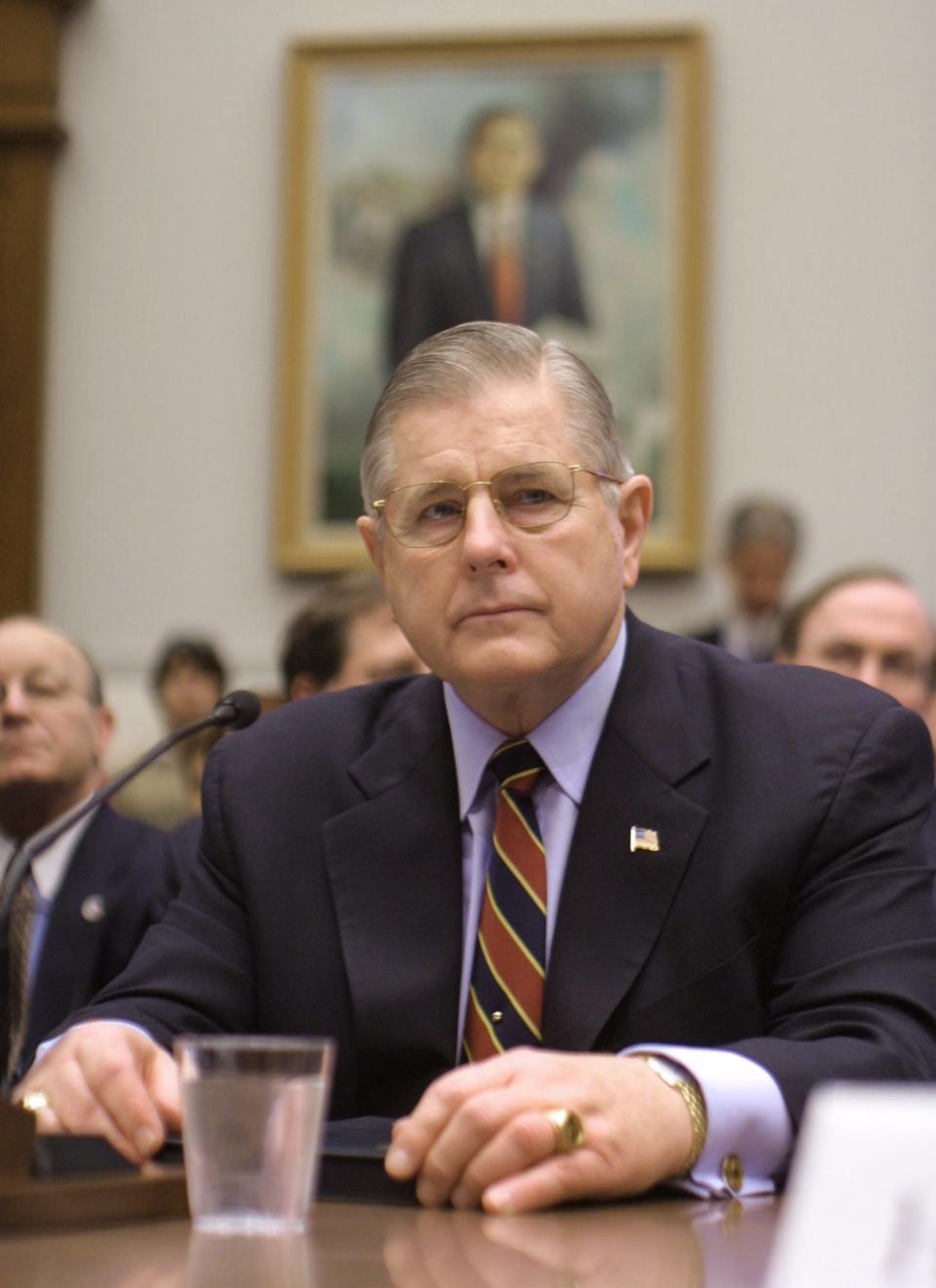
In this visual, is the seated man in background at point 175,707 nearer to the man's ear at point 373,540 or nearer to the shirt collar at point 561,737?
the man's ear at point 373,540

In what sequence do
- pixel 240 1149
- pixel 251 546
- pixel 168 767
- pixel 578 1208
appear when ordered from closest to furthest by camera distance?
pixel 240 1149 → pixel 578 1208 → pixel 168 767 → pixel 251 546

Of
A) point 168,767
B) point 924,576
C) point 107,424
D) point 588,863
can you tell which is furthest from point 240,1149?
point 107,424

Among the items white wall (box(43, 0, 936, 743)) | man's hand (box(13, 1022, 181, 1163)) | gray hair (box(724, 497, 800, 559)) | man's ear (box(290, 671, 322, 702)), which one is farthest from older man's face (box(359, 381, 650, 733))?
white wall (box(43, 0, 936, 743))

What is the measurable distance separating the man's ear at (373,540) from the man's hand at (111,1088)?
79 centimetres

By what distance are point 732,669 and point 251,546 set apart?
5.65m

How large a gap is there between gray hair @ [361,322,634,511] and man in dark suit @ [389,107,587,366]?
530 cm

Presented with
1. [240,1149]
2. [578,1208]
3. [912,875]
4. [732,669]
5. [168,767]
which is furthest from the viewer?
[168,767]

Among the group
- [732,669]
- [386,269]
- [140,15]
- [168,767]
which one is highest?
[140,15]

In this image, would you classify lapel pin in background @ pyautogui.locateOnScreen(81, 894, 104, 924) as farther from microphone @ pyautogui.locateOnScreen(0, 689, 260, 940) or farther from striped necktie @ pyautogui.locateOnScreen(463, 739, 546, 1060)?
striped necktie @ pyautogui.locateOnScreen(463, 739, 546, 1060)

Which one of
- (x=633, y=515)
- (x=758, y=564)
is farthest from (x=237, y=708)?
(x=758, y=564)

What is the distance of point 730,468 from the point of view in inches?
309

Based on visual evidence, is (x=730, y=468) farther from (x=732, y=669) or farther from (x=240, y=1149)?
(x=240, y=1149)

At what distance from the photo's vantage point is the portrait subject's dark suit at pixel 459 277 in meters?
7.89

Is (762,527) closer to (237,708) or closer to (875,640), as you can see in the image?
(875,640)
